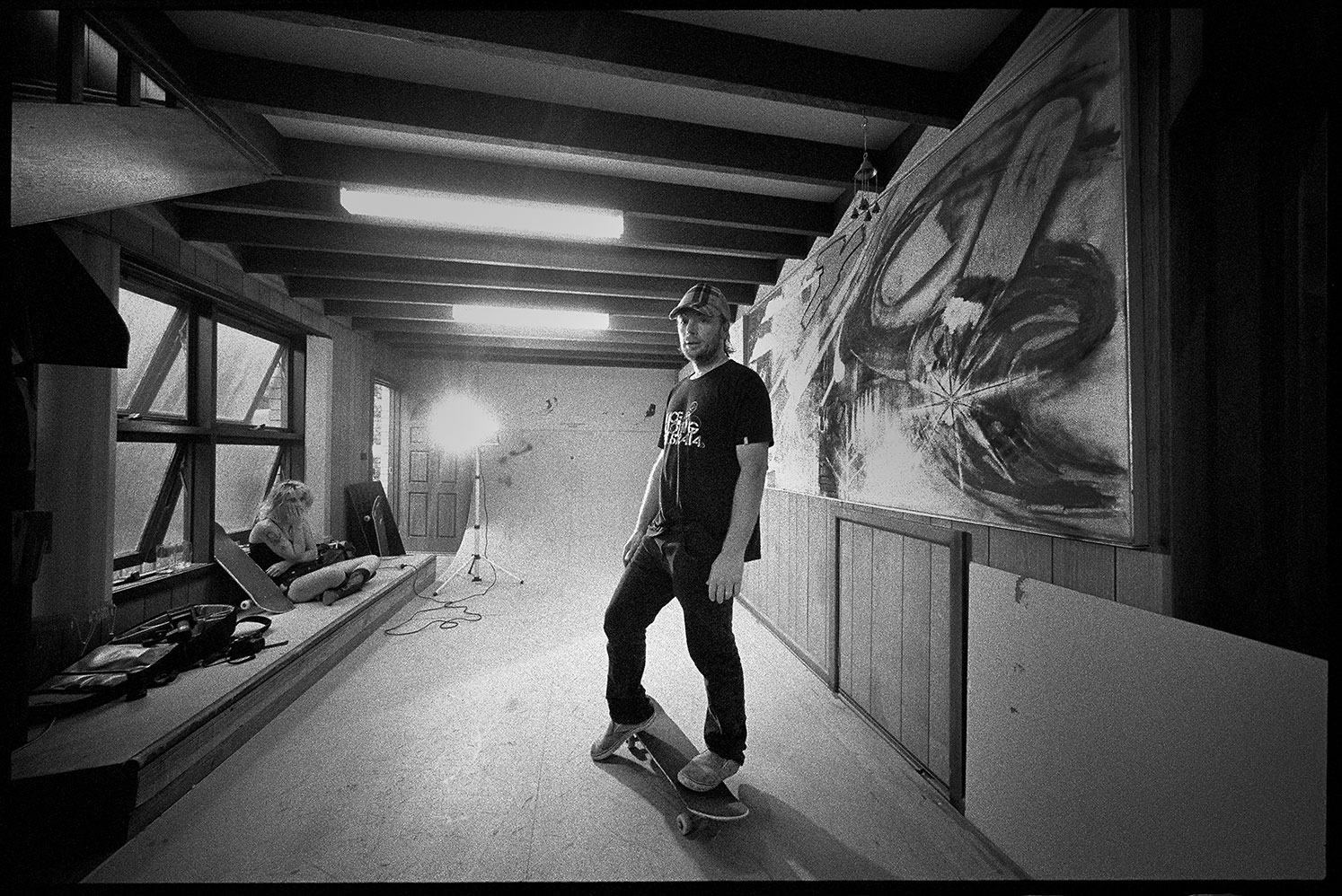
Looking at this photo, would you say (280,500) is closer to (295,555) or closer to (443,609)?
(295,555)

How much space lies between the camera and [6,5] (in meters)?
0.81

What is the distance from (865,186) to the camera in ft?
6.15

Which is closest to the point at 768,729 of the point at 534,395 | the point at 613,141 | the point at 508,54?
the point at 613,141

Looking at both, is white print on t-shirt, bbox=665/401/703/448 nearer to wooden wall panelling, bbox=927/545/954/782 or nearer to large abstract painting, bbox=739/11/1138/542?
large abstract painting, bbox=739/11/1138/542

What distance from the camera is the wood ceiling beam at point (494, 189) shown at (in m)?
2.19

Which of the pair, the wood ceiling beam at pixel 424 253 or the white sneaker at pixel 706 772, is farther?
the wood ceiling beam at pixel 424 253

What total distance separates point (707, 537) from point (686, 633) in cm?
32

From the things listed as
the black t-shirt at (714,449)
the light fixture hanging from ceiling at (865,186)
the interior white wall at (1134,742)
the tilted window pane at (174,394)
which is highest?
the light fixture hanging from ceiling at (865,186)

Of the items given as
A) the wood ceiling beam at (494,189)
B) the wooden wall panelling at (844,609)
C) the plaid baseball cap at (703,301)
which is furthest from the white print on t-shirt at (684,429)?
the wood ceiling beam at (494,189)

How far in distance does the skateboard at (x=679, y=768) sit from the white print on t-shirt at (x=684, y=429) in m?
1.14

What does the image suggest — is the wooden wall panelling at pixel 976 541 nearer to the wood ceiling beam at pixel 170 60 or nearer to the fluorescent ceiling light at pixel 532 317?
the wood ceiling beam at pixel 170 60

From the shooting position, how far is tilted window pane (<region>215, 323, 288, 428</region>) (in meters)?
3.43

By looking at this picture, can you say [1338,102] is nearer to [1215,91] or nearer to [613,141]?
[1215,91]

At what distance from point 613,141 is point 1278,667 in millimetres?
2360
